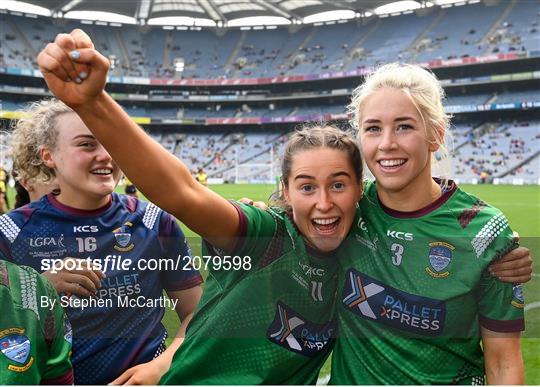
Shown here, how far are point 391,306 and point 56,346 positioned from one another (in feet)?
3.66

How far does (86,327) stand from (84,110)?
45.9 inches

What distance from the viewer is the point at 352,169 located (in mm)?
1713

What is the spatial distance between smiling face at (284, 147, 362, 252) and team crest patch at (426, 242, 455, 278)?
0.32 metres

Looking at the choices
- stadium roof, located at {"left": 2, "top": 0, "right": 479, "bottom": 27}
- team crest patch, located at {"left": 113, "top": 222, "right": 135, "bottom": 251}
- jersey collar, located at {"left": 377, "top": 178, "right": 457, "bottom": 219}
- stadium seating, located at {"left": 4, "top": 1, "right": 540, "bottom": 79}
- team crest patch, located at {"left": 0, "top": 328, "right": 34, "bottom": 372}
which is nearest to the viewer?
team crest patch, located at {"left": 0, "top": 328, "right": 34, "bottom": 372}

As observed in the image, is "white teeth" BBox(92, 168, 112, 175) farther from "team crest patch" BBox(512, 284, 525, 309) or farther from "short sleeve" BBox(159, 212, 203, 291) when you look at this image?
"team crest patch" BBox(512, 284, 525, 309)

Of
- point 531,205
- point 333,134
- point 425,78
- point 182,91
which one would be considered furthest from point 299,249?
point 182,91

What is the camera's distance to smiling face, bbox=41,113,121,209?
2.05 meters

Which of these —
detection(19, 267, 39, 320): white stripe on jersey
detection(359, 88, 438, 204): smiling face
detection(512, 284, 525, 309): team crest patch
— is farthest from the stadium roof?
detection(19, 267, 39, 320): white stripe on jersey

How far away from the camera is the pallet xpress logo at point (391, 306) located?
1.65m

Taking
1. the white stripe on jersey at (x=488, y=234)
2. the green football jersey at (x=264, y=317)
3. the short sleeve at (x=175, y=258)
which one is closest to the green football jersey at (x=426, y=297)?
the white stripe on jersey at (x=488, y=234)

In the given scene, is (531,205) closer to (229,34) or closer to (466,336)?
(466,336)

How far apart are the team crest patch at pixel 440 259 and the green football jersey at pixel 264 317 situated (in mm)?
343

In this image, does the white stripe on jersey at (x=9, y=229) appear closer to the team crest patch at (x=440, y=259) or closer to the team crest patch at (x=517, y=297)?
the team crest patch at (x=440, y=259)

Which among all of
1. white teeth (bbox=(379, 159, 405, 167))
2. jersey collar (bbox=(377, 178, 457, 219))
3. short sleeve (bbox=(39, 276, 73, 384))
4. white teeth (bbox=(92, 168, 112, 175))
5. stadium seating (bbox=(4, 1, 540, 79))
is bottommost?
short sleeve (bbox=(39, 276, 73, 384))
